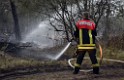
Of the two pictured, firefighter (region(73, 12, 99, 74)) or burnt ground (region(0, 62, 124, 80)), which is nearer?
burnt ground (region(0, 62, 124, 80))

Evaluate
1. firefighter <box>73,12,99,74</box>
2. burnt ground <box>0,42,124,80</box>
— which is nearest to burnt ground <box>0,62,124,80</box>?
burnt ground <box>0,42,124,80</box>

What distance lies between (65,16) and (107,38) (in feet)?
8.73

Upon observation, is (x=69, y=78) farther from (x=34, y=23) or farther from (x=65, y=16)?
(x=34, y=23)

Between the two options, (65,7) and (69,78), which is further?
(65,7)

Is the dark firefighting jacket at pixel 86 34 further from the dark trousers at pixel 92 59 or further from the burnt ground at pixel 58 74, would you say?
the burnt ground at pixel 58 74

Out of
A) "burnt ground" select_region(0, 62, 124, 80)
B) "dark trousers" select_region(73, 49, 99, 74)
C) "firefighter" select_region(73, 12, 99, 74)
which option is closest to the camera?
"burnt ground" select_region(0, 62, 124, 80)

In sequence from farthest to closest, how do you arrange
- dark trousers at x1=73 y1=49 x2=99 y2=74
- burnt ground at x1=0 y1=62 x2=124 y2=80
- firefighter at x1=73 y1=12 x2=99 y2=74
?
1. dark trousers at x1=73 y1=49 x2=99 y2=74
2. firefighter at x1=73 y1=12 x2=99 y2=74
3. burnt ground at x1=0 y1=62 x2=124 y2=80

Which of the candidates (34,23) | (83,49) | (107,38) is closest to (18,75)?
(83,49)

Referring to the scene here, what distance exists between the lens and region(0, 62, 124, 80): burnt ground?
882 centimetres

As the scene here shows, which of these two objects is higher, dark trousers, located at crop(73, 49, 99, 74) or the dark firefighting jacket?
the dark firefighting jacket

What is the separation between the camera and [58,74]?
30.8 feet

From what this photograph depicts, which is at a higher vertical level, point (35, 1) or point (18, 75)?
point (35, 1)

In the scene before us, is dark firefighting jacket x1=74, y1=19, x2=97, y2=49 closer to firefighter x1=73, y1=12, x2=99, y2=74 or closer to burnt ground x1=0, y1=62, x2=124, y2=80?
firefighter x1=73, y1=12, x2=99, y2=74

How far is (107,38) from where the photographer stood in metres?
16.9
